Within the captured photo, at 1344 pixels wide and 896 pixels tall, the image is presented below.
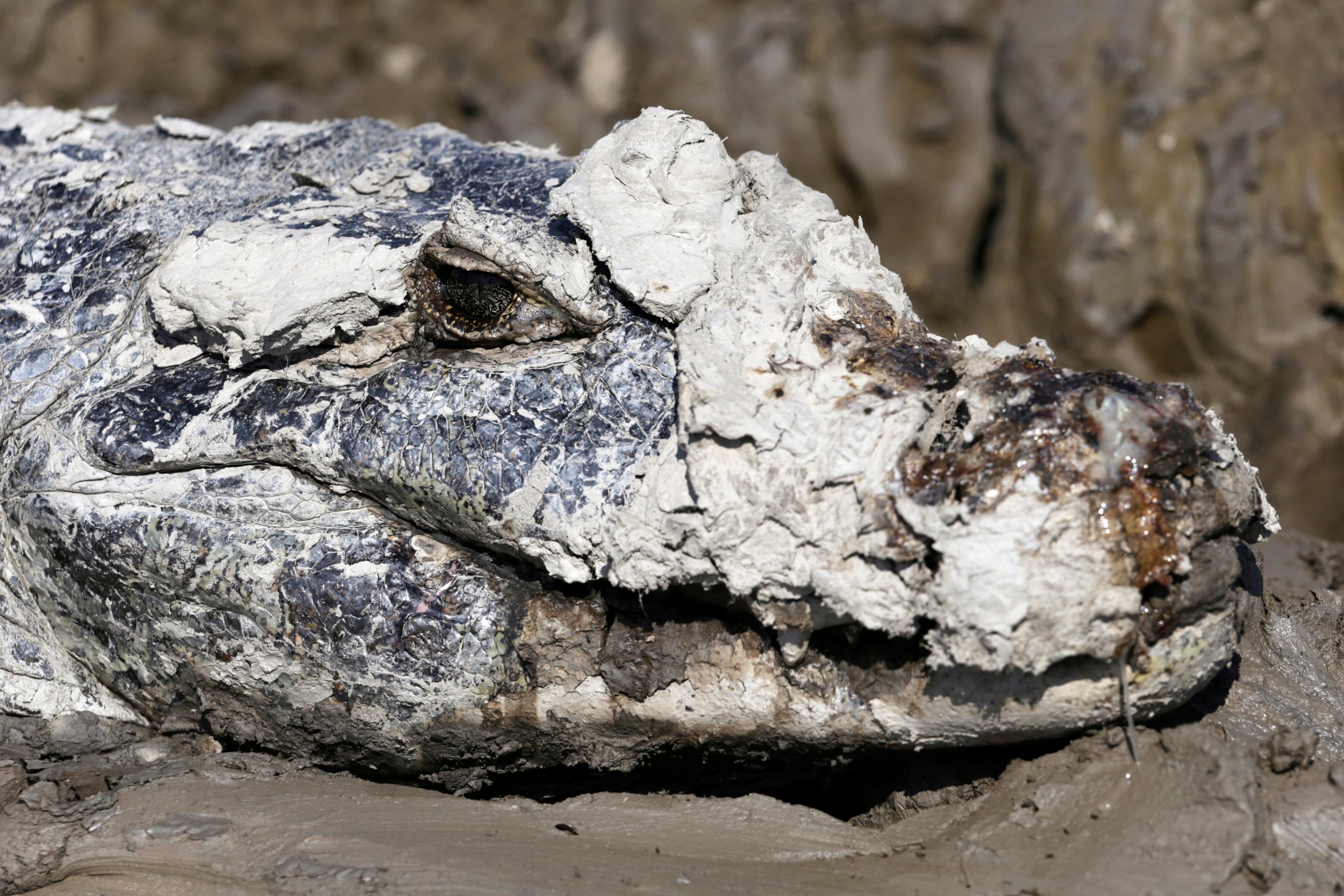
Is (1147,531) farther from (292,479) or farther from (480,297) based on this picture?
(292,479)

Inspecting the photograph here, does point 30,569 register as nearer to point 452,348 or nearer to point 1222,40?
point 452,348

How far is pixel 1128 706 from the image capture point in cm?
203

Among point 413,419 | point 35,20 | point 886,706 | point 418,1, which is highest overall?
point 418,1

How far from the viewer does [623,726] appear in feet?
7.62

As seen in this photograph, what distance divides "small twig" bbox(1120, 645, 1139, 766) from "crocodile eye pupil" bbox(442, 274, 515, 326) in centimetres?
140

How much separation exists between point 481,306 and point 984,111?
558 centimetres

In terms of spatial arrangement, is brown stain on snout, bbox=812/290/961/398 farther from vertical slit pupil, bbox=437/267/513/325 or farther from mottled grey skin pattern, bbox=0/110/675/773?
vertical slit pupil, bbox=437/267/513/325

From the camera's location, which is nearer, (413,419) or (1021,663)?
(1021,663)

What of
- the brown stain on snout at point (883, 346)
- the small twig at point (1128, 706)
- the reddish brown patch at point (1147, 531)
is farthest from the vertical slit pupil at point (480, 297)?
the small twig at point (1128, 706)

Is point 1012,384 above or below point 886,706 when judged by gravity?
above

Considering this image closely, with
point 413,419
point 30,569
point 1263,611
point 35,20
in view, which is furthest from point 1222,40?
point 35,20

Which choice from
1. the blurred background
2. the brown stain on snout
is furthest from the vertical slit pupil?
the blurred background

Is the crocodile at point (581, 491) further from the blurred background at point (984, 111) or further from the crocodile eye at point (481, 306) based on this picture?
the blurred background at point (984, 111)

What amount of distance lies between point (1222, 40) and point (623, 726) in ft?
17.5
